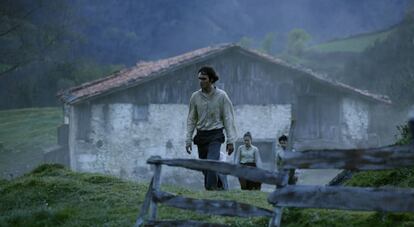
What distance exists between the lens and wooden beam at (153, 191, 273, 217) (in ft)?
17.9

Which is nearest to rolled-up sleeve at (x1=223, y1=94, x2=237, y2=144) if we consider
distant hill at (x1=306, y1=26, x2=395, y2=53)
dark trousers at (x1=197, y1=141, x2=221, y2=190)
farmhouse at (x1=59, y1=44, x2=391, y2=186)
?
dark trousers at (x1=197, y1=141, x2=221, y2=190)

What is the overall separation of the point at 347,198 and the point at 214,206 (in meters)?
1.21

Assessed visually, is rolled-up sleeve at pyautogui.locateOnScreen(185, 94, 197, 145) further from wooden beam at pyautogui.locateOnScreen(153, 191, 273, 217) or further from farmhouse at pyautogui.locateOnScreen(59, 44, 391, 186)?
farmhouse at pyautogui.locateOnScreen(59, 44, 391, 186)

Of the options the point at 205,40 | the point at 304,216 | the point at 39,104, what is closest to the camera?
the point at 304,216

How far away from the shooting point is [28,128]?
3469 centimetres

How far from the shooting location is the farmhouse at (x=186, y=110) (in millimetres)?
22250

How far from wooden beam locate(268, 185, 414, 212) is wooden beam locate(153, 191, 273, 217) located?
0.22 metres

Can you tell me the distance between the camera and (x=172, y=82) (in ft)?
74.9

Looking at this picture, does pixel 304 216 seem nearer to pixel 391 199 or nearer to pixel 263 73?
pixel 391 199

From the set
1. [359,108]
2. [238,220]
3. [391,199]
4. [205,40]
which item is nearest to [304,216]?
[238,220]

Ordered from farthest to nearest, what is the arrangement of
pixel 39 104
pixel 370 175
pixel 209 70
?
pixel 39 104 → pixel 209 70 → pixel 370 175

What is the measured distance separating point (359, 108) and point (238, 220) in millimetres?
19084

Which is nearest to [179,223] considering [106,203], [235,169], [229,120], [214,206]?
[214,206]

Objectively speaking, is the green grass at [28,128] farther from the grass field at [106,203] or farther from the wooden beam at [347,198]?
the wooden beam at [347,198]
